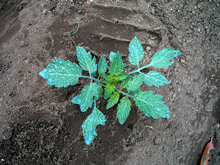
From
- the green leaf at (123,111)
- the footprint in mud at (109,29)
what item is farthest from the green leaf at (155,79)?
the footprint in mud at (109,29)

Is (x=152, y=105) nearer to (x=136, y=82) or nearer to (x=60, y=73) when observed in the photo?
(x=136, y=82)

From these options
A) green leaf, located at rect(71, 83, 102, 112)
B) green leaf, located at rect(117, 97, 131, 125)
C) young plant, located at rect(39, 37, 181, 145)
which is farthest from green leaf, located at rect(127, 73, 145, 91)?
green leaf, located at rect(71, 83, 102, 112)

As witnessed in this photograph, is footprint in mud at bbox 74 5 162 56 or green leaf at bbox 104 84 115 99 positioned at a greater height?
footprint in mud at bbox 74 5 162 56

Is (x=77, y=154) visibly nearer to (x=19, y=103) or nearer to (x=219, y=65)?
(x=19, y=103)

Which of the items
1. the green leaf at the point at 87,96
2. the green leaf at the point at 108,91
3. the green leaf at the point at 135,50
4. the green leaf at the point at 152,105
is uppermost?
the green leaf at the point at 135,50

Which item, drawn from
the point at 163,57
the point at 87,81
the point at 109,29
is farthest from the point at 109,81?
the point at 109,29

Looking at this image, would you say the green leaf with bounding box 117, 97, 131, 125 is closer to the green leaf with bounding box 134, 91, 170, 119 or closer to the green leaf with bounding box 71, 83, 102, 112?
the green leaf with bounding box 134, 91, 170, 119

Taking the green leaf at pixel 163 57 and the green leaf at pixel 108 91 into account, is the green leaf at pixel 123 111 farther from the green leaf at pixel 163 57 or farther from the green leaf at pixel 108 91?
the green leaf at pixel 163 57
